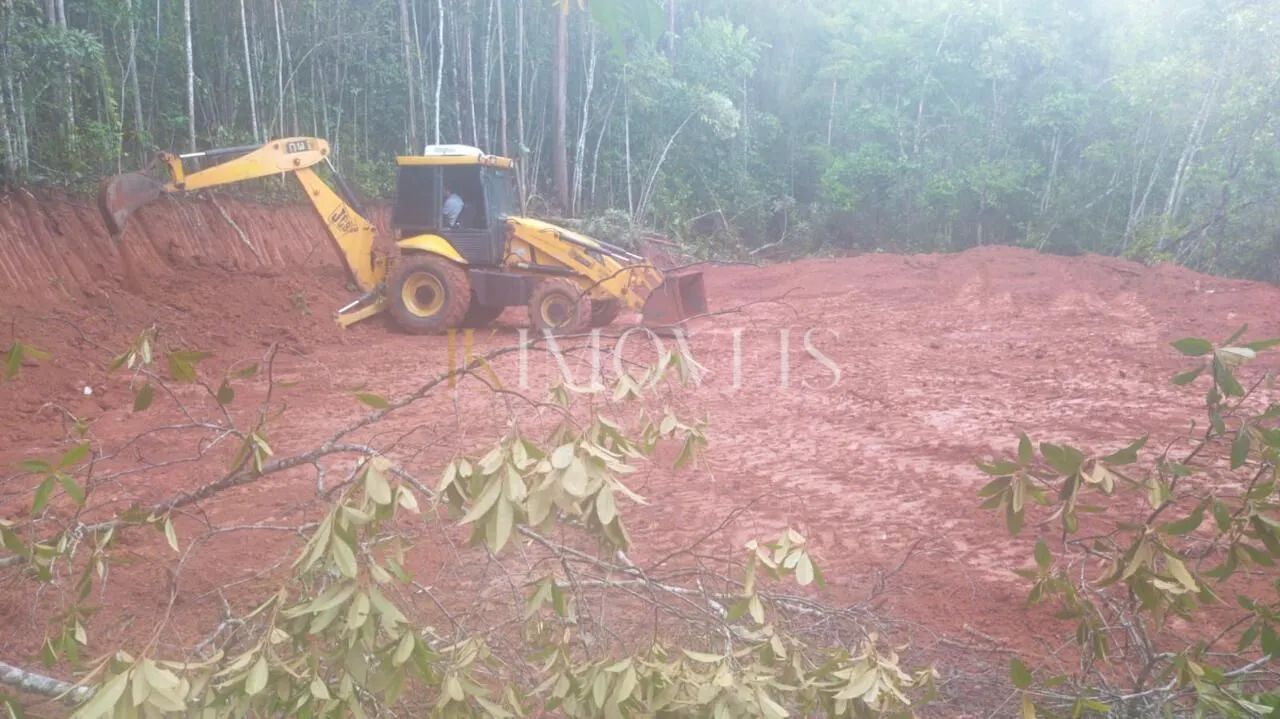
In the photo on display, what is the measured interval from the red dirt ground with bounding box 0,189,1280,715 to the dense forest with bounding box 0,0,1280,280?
1818 mm

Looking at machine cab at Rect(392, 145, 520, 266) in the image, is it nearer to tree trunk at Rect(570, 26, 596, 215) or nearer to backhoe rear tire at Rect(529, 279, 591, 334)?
backhoe rear tire at Rect(529, 279, 591, 334)

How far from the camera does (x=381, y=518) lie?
162 centimetres

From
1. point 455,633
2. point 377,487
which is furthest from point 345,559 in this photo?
point 455,633

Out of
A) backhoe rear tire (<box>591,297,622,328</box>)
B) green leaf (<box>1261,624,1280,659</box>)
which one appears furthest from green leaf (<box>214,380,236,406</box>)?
backhoe rear tire (<box>591,297,622,328</box>)

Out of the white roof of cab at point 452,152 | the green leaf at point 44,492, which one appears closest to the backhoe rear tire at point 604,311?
the white roof of cab at point 452,152

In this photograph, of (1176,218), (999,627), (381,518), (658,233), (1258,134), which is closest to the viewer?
(381,518)

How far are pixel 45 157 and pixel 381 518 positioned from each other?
10295mm

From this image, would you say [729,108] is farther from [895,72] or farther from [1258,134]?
[1258,134]

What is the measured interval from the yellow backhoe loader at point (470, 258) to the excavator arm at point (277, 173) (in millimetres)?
22

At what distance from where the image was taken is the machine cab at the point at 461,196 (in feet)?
33.2

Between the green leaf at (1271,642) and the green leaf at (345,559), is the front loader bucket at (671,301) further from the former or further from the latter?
the green leaf at (345,559)

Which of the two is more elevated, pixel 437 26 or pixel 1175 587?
pixel 437 26

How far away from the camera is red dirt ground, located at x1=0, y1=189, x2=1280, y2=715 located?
3.87 m

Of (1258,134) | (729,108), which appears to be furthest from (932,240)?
(1258,134)
